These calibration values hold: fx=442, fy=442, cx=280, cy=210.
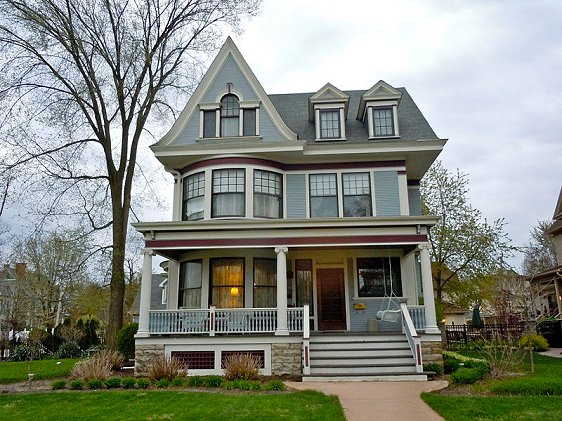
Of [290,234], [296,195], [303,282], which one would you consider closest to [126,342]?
[303,282]

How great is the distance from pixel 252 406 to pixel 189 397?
171 centimetres

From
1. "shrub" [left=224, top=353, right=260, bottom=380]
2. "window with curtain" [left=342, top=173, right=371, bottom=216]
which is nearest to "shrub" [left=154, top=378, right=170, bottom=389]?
"shrub" [left=224, top=353, right=260, bottom=380]

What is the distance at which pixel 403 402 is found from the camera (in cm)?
836

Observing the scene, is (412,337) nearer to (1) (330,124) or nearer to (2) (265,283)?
(2) (265,283)

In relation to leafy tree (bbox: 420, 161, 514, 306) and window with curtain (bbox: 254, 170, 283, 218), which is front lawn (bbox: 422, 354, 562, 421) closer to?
window with curtain (bbox: 254, 170, 283, 218)

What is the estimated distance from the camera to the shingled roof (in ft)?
53.0

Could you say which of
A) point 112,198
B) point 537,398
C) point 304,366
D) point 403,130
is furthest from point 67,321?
point 537,398

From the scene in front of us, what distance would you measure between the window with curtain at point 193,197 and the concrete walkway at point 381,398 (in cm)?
687

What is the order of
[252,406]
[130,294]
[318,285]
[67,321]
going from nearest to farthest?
1. [252,406]
2. [318,285]
3. [67,321]
4. [130,294]

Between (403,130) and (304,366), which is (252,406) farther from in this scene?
(403,130)

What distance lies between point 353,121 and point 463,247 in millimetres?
9608

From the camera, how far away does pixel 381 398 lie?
874 cm

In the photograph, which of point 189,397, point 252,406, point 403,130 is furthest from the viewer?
point 403,130

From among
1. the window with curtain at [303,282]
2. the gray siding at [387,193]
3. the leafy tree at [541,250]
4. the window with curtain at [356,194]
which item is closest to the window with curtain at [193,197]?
the window with curtain at [303,282]
